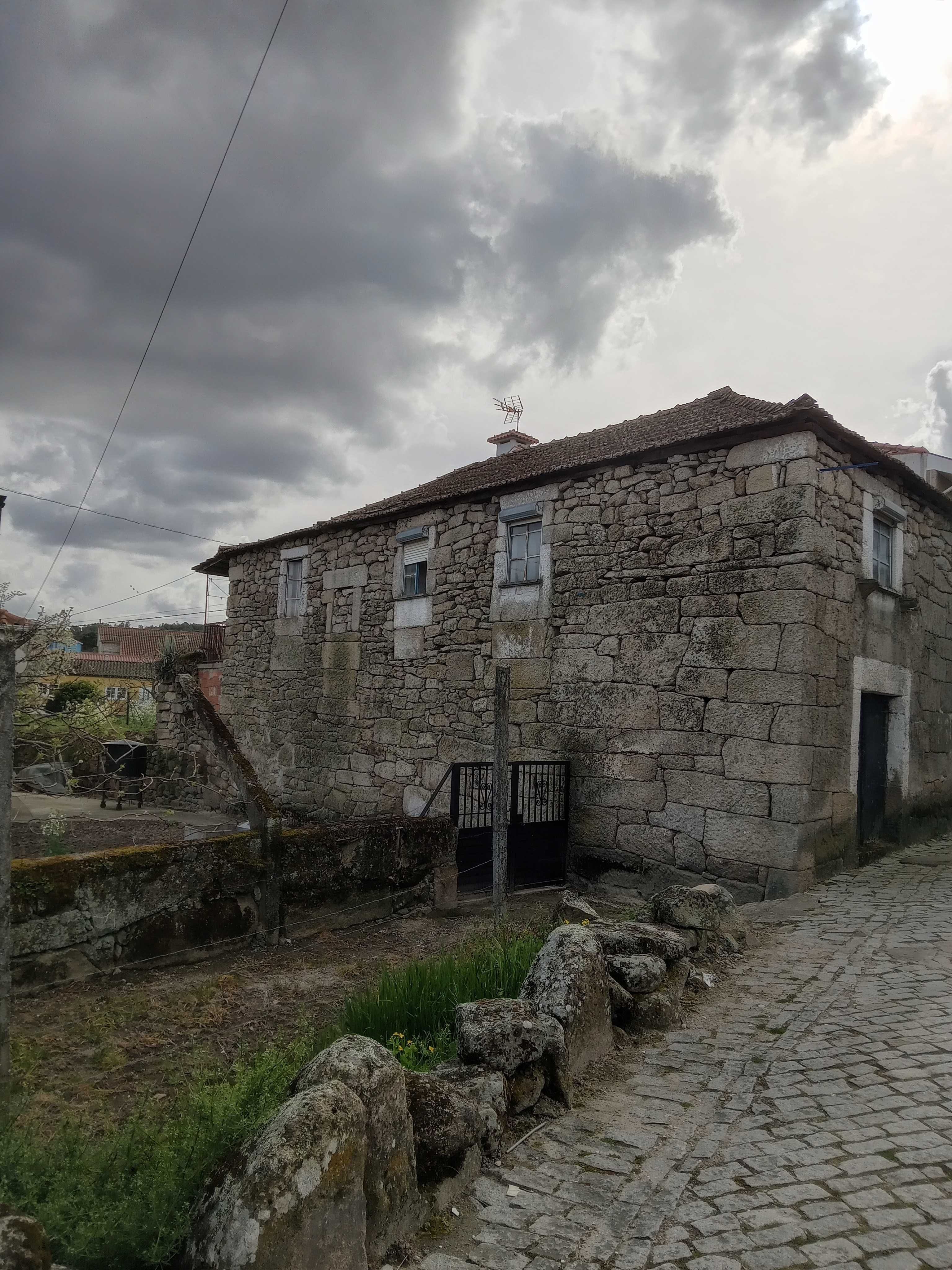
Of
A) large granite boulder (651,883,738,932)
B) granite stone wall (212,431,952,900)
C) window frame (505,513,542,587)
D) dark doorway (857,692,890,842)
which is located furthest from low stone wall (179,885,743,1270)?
window frame (505,513,542,587)

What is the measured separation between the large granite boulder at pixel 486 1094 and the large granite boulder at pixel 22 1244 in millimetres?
1408

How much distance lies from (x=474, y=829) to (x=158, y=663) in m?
3.99

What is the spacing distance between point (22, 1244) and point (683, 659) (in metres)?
6.83

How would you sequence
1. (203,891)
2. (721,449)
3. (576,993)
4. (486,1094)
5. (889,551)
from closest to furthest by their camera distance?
1. (486,1094)
2. (576,993)
3. (203,891)
4. (721,449)
5. (889,551)

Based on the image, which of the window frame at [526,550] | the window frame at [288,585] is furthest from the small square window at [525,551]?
the window frame at [288,585]

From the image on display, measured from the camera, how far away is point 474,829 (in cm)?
830

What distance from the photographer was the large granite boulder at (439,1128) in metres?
2.67

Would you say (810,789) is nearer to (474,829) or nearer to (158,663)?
(474,829)

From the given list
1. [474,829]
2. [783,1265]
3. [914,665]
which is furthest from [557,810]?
[783,1265]

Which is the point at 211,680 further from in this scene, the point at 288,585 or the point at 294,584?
the point at 294,584

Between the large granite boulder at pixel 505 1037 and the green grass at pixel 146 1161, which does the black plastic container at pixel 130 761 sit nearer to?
the green grass at pixel 146 1161

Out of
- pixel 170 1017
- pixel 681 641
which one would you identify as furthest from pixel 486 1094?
pixel 681 641

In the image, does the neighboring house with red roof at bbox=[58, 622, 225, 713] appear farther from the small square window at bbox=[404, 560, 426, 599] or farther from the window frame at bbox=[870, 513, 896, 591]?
the window frame at bbox=[870, 513, 896, 591]

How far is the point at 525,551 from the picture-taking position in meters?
9.67
